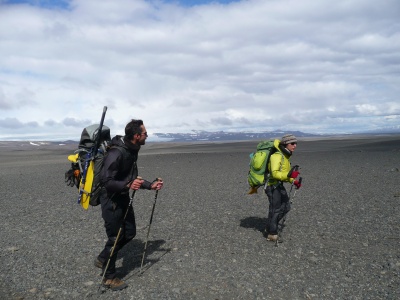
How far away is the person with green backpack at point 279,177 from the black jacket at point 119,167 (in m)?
3.53

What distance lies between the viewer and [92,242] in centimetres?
998

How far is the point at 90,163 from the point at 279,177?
173 inches

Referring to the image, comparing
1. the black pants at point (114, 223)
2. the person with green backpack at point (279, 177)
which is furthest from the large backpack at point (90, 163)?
the person with green backpack at point (279, 177)

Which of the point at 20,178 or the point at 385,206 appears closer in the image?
the point at 385,206

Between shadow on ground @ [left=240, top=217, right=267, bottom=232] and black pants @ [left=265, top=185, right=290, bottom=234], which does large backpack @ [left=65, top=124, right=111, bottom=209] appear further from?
shadow on ground @ [left=240, top=217, right=267, bottom=232]

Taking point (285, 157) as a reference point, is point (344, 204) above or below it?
Answer: below

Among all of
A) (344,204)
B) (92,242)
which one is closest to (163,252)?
(92,242)

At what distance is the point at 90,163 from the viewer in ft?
22.5

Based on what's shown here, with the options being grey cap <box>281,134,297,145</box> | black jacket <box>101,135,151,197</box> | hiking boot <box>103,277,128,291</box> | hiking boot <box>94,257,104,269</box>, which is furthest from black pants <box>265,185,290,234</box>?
hiking boot <box>94,257,104,269</box>

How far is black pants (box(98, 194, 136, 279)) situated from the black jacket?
0.21m

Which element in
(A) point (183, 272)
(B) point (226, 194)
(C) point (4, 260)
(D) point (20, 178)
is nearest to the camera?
(A) point (183, 272)

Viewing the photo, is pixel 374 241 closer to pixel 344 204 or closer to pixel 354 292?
pixel 354 292

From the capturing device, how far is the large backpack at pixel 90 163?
6816 millimetres

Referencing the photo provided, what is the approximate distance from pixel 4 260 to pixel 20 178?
19.4 m
